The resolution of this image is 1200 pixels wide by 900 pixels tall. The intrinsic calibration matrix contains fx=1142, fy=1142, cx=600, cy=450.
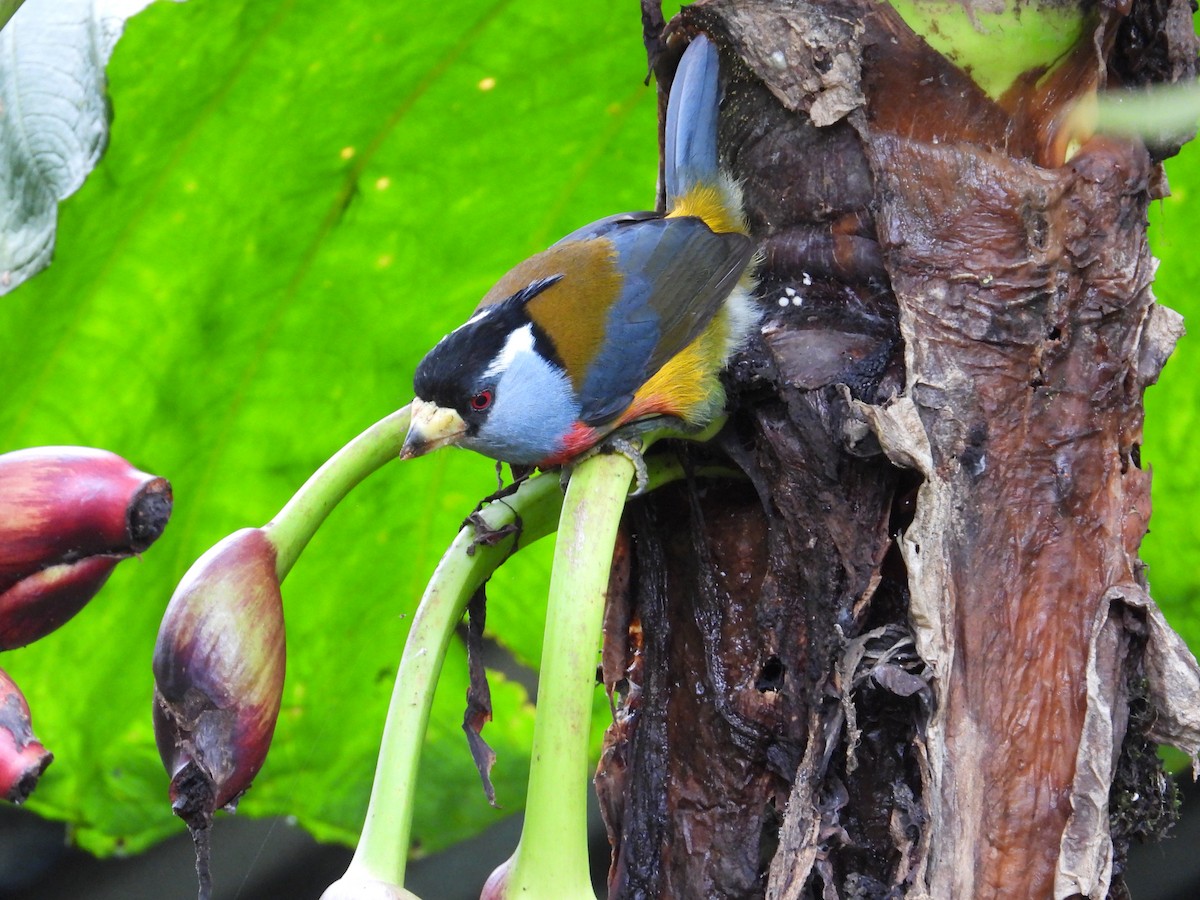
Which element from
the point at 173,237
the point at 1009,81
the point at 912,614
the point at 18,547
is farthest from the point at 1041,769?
the point at 173,237

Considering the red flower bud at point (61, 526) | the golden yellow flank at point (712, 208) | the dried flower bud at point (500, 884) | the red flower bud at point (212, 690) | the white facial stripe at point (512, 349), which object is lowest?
the dried flower bud at point (500, 884)

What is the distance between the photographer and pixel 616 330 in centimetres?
106

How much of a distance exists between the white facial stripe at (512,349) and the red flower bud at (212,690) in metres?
0.33

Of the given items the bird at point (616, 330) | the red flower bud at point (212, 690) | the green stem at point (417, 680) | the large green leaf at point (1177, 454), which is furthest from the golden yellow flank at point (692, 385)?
the large green leaf at point (1177, 454)

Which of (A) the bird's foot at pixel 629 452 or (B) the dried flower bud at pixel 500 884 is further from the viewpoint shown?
(A) the bird's foot at pixel 629 452

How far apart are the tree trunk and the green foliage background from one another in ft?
1.52

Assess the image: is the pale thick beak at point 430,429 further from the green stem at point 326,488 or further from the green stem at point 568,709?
the green stem at point 568,709

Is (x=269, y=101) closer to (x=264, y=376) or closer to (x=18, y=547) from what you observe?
(x=264, y=376)

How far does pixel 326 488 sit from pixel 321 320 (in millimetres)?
586

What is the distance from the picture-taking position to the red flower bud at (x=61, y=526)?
71 cm

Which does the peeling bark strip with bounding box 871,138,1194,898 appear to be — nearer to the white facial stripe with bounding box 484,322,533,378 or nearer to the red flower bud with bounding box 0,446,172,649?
the white facial stripe with bounding box 484,322,533,378

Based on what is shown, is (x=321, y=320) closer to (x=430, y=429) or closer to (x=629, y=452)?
(x=430, y=429)

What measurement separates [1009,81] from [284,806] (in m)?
1.16

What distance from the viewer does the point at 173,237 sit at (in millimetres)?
1211
